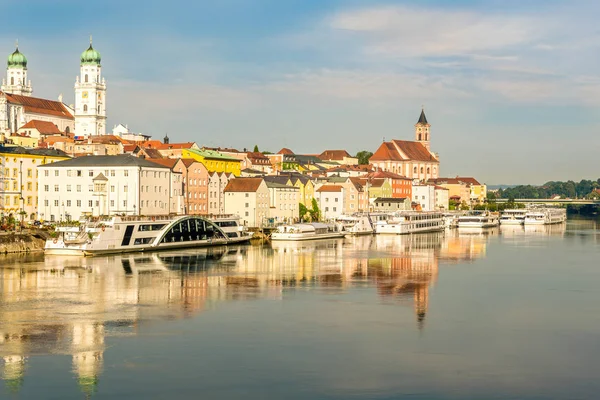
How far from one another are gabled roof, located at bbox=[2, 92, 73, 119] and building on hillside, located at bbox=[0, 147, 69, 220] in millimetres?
44134

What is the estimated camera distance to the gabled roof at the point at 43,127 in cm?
10088

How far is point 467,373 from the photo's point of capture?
21844 millimetres

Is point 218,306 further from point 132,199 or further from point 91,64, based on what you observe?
point 91,64

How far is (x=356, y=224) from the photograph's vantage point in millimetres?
76125

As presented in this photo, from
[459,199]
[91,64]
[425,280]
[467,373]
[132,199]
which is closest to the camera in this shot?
[467,373]

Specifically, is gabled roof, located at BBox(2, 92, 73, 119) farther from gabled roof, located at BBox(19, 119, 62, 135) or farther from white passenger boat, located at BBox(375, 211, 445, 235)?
white passenger boat, located at BBox(375, 211, 445, 235)

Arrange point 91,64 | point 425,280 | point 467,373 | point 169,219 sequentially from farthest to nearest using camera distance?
point 91,64
point 169,219
point 425,280
point 467,373

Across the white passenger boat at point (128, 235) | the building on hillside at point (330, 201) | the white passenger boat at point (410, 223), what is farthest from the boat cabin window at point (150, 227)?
the building on hillside at point (330, 201)

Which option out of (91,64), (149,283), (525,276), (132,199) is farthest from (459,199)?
(149,283)

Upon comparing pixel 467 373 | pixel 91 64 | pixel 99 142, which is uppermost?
pixel 91 64

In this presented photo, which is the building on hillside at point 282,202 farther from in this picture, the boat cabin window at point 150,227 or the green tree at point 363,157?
the green tree at point 363,157

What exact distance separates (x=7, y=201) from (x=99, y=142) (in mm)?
29624

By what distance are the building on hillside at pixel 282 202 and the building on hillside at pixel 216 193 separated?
3.87 meters

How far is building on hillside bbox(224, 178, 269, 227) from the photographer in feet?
233
